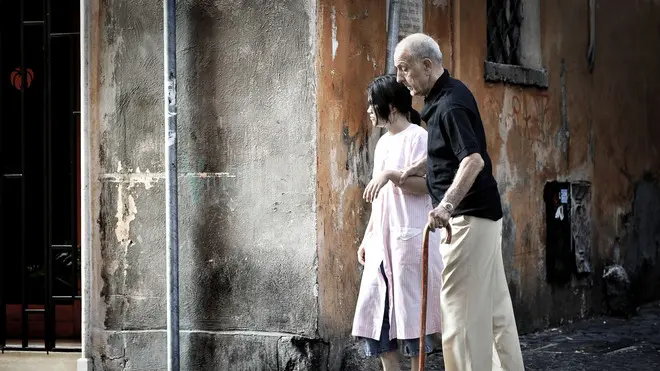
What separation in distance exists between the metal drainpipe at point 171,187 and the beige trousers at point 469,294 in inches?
90.1

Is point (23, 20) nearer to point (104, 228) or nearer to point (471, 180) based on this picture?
point (104, 228)

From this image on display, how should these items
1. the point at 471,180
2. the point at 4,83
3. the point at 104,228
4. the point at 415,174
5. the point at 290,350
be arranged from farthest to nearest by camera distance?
the point at 4,83 → the point at 104,228 → the point at 290,350 → the point at 415,174 → the point at 471,180

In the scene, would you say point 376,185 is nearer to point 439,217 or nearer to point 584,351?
point 439,217

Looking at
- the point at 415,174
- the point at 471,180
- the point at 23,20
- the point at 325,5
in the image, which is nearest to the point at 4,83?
the point at 23,20

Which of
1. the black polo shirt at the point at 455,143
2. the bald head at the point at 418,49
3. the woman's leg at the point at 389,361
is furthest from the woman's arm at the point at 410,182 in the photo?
the woman's leg at the point at 389,361

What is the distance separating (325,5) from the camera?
7.25 m

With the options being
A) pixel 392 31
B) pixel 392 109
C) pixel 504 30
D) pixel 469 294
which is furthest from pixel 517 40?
pixel 469 294

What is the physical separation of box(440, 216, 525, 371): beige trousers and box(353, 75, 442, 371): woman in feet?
1.17

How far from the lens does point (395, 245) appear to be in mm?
6051

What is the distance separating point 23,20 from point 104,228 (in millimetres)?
1651

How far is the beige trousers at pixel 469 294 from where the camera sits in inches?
220

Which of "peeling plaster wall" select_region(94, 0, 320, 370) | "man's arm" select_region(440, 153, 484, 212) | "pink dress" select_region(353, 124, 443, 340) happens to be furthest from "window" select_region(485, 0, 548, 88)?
"man's arm" select_region(440, 153, 484, 212)

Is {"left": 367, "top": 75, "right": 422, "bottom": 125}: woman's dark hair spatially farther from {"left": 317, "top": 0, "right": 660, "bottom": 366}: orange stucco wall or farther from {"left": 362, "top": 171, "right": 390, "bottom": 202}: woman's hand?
{"left": 317, "top": 0, "right": 660, "bottom": 366}: orange stucco wall

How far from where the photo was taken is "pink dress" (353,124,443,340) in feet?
19.7
